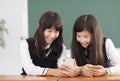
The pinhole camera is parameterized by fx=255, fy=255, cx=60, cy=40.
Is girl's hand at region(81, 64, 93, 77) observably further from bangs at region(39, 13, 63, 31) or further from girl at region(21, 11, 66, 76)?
bangs at region(39, 13, 63, 31)

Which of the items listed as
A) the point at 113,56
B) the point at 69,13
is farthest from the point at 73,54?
the point at 69,13

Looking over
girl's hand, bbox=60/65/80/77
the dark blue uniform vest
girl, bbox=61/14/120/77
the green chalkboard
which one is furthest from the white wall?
girl's hand, bbox=60/65/80/77

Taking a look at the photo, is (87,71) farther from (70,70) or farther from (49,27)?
(49,27)

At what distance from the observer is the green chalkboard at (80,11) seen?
3.56 m

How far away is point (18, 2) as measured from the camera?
3709 millimetres

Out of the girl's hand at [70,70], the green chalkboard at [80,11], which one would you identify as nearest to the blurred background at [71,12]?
the green chalkboard at [80,11]

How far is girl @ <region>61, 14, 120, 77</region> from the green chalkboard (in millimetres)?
1747

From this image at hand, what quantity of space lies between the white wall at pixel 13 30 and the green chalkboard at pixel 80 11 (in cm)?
19

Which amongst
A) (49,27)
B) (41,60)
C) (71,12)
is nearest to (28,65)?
(41,60)

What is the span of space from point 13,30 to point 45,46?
6.33 ft

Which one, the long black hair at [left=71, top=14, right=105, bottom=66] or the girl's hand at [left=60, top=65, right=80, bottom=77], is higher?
the long black hair at [left=71, top=14, right=105, bottom=66]

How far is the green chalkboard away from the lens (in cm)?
356

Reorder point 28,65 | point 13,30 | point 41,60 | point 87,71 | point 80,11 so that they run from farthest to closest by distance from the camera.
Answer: point 13,30 < point 80,11 < point 41,60 < point 28,65 < point 87,71

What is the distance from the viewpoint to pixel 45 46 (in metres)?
1.89
